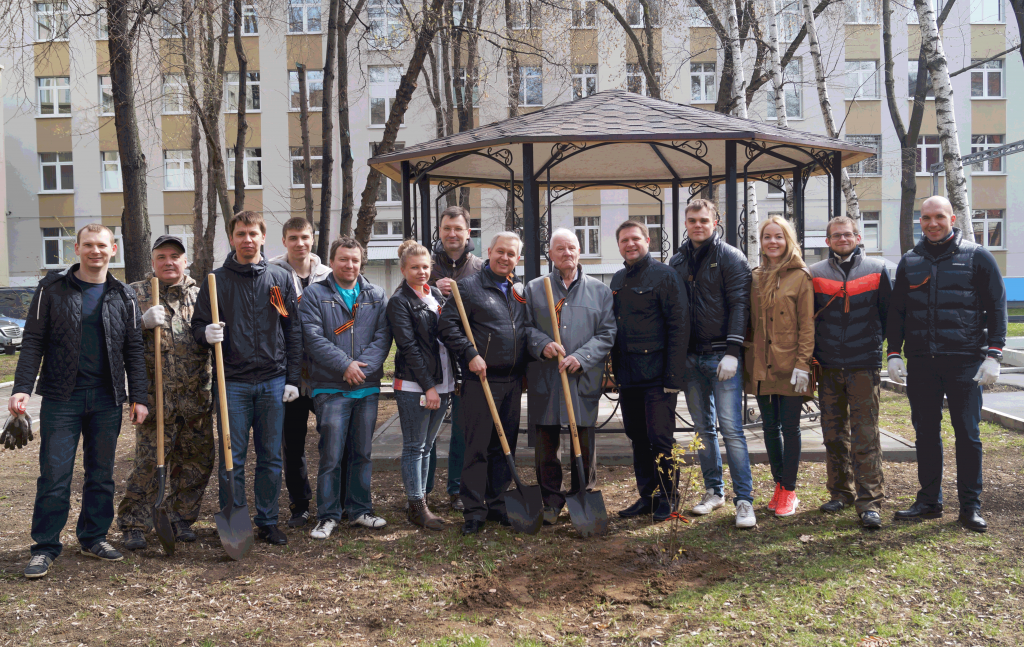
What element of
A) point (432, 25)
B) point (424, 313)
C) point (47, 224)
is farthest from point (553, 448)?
point (47, 224)

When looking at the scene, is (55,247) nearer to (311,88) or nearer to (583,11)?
(311,88)

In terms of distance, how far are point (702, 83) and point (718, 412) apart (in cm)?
2429

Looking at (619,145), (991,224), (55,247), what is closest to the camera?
(619,145)

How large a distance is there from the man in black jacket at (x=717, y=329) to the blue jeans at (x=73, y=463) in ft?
10.8

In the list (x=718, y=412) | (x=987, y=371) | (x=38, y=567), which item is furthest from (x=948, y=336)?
(x=38, y=567)

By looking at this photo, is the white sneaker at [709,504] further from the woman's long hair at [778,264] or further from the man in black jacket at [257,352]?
the man in black jacket at [257,352]

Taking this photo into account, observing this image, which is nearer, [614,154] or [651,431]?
[651,431]

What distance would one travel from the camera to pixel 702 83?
26938 mm

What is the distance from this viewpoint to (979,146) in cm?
2617

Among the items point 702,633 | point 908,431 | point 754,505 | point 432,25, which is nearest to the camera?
point 702,633

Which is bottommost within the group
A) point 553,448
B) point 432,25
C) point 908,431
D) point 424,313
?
point 908,431

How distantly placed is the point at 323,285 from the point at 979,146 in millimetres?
27610

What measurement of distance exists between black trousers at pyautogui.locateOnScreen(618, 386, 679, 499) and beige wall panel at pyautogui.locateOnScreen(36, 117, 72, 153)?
28.7m

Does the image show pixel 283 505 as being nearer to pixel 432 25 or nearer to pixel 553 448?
pixel 553 448
